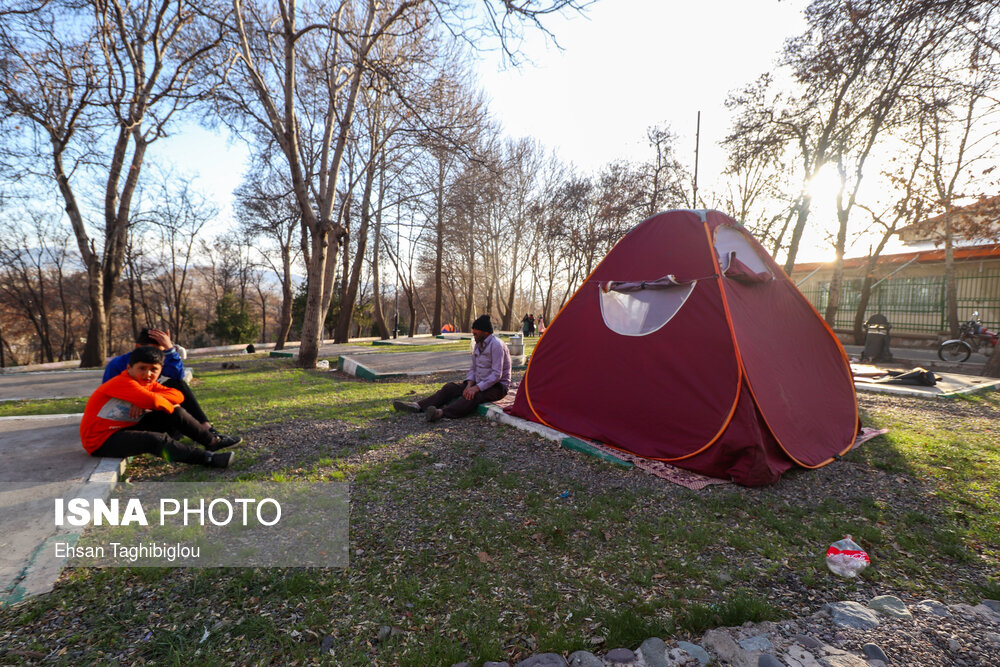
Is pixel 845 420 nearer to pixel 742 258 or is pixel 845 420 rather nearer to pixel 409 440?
pixel 742 258

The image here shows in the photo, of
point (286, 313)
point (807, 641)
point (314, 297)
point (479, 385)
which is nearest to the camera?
point (807, 641)

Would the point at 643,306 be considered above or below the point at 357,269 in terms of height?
below

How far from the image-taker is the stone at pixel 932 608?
6.82ft

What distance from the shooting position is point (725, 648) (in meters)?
1.83

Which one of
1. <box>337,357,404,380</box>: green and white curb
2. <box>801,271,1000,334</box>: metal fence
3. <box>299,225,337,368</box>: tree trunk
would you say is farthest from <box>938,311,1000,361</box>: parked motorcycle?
<box>299,225,337,368</box>: tree trunk

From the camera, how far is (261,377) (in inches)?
352

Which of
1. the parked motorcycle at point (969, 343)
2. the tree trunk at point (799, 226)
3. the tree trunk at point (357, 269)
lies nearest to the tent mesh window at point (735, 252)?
the tree trunk at point (799, 226)

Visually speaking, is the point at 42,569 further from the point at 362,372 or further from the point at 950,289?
the point at 950,289

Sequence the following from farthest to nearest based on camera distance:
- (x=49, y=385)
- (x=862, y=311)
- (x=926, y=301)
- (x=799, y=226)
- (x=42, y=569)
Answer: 1. (x=862, y=311)
2. (x=926, y=301)
3. (x=799, y=226)
4. (x=49, y=385)
5. (x=42, y=569)

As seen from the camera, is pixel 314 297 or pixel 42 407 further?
pixel 314 297

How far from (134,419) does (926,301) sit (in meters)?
21.4

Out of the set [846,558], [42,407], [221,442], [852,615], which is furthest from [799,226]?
[42,407]

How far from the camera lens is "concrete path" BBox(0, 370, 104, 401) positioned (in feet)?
22.5

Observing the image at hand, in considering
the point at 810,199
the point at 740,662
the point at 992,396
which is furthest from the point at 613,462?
the point at 810,199
